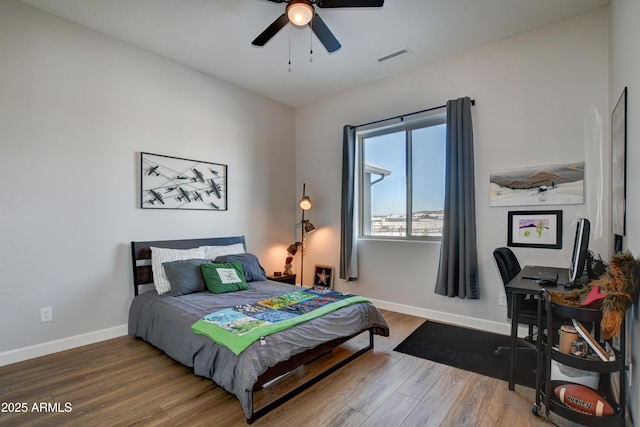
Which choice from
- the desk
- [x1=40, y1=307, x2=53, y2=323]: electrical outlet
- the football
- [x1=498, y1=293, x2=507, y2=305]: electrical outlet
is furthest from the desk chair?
[x1=40, y1=307, x2=53, y2=323]: electrical outlet

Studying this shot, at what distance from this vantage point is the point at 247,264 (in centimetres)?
371

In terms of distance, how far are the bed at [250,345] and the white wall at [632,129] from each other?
1.70m

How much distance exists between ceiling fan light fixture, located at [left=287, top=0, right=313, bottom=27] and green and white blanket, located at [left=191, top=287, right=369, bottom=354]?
2.23m

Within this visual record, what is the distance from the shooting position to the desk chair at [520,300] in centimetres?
238

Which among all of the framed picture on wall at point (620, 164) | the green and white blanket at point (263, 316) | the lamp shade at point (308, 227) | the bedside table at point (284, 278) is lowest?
the bedside table at point (284, 278)

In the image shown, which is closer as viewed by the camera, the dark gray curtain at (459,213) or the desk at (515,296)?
the desk at (515,296)

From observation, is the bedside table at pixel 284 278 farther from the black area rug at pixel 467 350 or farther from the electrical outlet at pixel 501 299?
the electrical outlet at pixel 501 299

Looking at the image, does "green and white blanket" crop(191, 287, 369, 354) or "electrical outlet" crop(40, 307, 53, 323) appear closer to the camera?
"green and white blanket" crop(191, 287, 369, 354)

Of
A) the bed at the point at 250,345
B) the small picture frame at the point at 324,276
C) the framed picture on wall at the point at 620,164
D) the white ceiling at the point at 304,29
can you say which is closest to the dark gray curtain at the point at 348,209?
the small picture frame at the point at 324,276

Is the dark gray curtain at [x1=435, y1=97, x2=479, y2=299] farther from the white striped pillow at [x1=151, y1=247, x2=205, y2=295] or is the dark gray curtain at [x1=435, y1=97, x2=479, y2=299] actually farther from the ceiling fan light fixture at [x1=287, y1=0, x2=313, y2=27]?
the white striped pillow at [x1=151, y1=247, x2=205, y2=295]

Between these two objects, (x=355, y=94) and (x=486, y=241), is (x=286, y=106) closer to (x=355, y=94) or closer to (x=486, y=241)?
(x=355, y=94)

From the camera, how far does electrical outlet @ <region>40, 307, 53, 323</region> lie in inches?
109

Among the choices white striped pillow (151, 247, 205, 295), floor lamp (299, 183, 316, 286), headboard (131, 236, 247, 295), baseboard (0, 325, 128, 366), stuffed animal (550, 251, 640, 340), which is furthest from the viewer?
floor lamp (299, 183, 316, 286)

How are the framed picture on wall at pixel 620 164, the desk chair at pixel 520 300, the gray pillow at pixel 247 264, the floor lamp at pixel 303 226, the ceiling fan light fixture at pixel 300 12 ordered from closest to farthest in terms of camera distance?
the framed picture on wall at pixel 620 164 → the ceiling fan light fixture at pixel 300 12 → the desk chair at pixel 520 300 → the gray pillow at pixel 247 264 → the floor lamp at pixel 303 226
